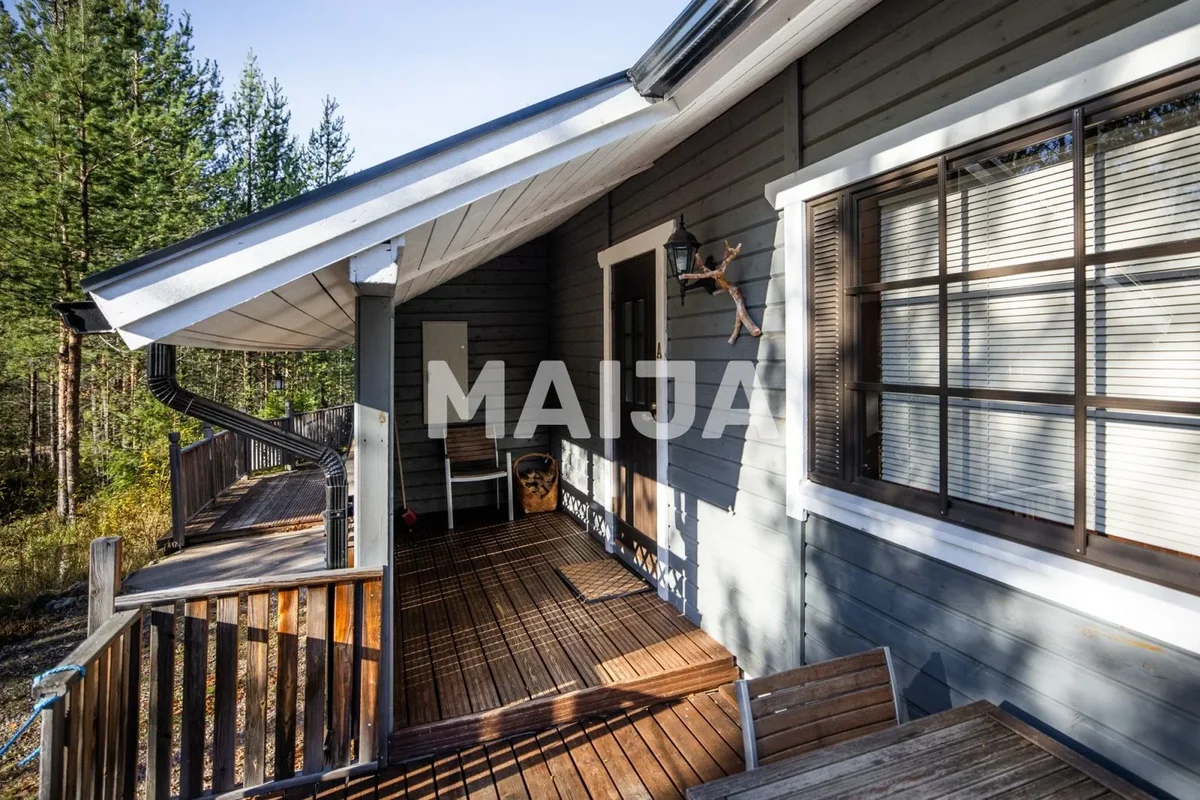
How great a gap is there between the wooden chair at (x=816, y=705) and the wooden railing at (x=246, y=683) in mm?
1419

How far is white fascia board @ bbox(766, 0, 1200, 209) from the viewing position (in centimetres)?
117

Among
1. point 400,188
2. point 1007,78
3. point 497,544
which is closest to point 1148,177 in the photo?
point 1007,78

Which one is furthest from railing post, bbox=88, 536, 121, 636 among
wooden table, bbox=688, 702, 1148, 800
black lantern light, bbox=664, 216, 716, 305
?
black lantern light, bbox=664, 216, 716, 305

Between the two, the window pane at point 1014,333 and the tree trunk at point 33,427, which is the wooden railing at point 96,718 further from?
the tree trunk at point 33,427

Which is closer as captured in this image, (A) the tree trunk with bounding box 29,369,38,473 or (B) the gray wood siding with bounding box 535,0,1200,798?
(B) the gray wood siding with bounding box 535,0,1200,798

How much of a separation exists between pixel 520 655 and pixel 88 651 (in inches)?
68.0

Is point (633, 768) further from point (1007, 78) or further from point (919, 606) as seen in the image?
point (1007, 78)

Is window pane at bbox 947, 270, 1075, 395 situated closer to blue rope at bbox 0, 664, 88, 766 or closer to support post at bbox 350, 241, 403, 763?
support post at bbox 350, 241, 403, 763

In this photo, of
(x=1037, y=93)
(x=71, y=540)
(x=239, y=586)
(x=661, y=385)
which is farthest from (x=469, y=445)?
(x=71, y=540)

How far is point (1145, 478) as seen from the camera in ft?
4.22

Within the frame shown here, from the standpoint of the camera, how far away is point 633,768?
2.20 metres

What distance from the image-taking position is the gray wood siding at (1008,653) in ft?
4.00

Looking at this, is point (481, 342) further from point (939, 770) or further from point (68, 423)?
point (68, 423)

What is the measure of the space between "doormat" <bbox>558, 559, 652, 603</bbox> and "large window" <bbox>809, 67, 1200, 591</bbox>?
195cm
